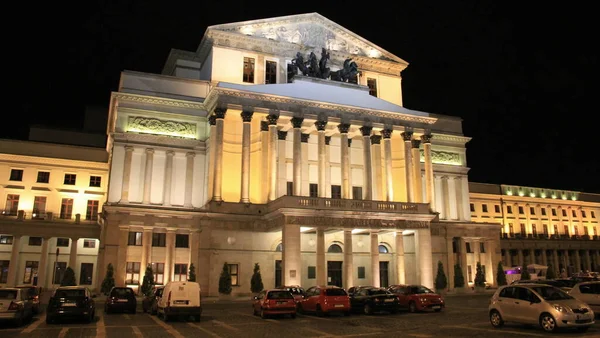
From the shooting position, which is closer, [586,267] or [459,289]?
[459,289]

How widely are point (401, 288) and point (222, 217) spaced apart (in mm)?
18197

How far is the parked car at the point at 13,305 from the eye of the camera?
2036 centimetres

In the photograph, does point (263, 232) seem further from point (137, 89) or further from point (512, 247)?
point (512, 247)

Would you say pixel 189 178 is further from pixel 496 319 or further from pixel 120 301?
pixel 496 319

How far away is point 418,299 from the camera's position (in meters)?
27.6

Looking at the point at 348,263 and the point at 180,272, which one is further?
the point at 180,272

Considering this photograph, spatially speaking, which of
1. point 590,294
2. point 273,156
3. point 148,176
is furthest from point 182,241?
point 590,294

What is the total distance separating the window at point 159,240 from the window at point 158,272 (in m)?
1.64

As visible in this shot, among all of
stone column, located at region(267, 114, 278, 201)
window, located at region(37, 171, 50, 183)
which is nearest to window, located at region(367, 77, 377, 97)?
stone column, located at region(267, 114, 278, 201)

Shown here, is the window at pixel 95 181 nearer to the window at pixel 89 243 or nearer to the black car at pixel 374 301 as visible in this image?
the window at pixel 89 243

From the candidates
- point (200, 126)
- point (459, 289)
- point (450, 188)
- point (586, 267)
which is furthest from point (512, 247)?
point (200, 126)

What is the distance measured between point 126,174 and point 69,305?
2331 cm

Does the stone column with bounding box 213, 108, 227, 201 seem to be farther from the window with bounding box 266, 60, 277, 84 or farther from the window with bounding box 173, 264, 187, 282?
the window with bounding box 266, 60, 277, 84

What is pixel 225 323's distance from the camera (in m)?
22.6
